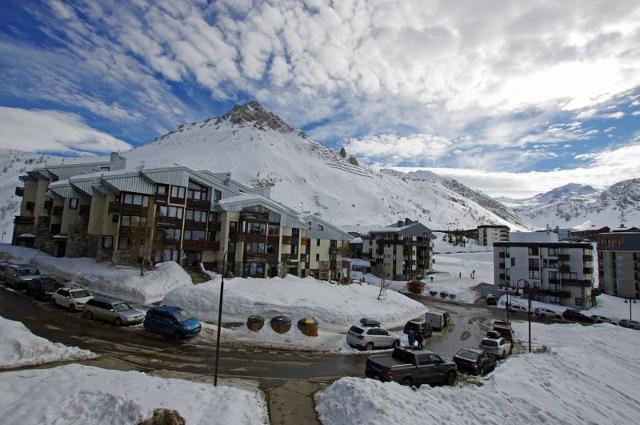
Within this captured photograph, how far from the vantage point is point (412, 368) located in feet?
58.5

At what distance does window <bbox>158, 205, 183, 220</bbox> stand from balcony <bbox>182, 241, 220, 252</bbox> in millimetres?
3740

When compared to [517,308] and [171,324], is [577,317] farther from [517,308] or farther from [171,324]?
[171,324]

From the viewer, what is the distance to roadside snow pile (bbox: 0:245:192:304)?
37.0 m

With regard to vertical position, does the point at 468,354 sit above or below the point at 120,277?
below

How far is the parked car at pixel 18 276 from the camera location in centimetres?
3534

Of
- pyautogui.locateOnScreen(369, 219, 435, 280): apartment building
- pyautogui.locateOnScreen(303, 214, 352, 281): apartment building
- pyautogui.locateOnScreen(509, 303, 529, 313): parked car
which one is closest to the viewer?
pyautogui.locateOnScreen(509, 303, 529, 313): parked car

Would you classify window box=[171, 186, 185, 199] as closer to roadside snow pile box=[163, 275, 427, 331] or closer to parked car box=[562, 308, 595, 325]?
roadside snow pile box=[163, 275, 427, 331]

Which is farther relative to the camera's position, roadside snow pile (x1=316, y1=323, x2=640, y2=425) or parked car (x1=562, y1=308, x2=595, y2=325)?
parked car (x1=562, y1=308, x2=595, y2=325)

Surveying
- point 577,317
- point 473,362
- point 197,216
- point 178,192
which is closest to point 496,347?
point 473,362

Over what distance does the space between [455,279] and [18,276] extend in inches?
3373

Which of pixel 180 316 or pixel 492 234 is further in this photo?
pixel 492 234

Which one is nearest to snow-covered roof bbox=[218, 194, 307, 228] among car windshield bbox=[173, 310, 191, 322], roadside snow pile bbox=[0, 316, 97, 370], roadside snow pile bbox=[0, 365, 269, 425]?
car windshield bbox=[173, 310, 191, 322]

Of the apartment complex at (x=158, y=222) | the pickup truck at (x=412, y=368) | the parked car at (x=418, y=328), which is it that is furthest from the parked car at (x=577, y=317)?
the pickup truck at (x=412, y=368)

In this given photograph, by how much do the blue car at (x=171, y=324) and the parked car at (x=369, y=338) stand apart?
1153 cm
